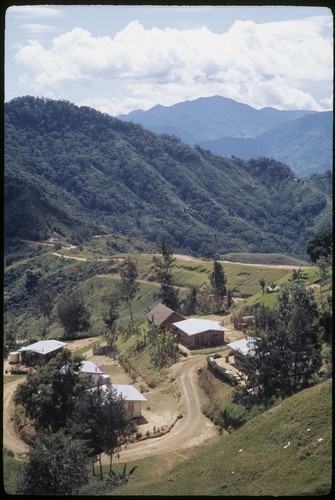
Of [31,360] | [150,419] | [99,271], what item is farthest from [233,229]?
[150,419]

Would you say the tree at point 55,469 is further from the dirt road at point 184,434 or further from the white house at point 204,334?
the white house at point 204,334

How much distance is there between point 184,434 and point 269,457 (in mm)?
13025

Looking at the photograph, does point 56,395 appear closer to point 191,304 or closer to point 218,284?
point 218,284

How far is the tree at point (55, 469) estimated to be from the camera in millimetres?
14945

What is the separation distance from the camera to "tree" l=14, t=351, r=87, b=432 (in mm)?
23297

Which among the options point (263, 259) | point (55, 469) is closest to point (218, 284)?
point (55, 469)

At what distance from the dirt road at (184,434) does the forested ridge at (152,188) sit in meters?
109

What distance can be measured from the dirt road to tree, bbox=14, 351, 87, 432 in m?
2.75

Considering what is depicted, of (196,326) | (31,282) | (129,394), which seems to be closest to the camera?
(129,394)

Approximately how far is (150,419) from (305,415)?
15295 millimetres

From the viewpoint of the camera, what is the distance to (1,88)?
3.63 m

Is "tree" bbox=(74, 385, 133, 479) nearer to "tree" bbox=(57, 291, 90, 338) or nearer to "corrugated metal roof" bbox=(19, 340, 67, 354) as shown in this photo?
"corrugated metal roof" bbox=(19, 340, 67, 354)

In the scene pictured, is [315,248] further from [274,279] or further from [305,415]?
[305,415]

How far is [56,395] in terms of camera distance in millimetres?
23469
